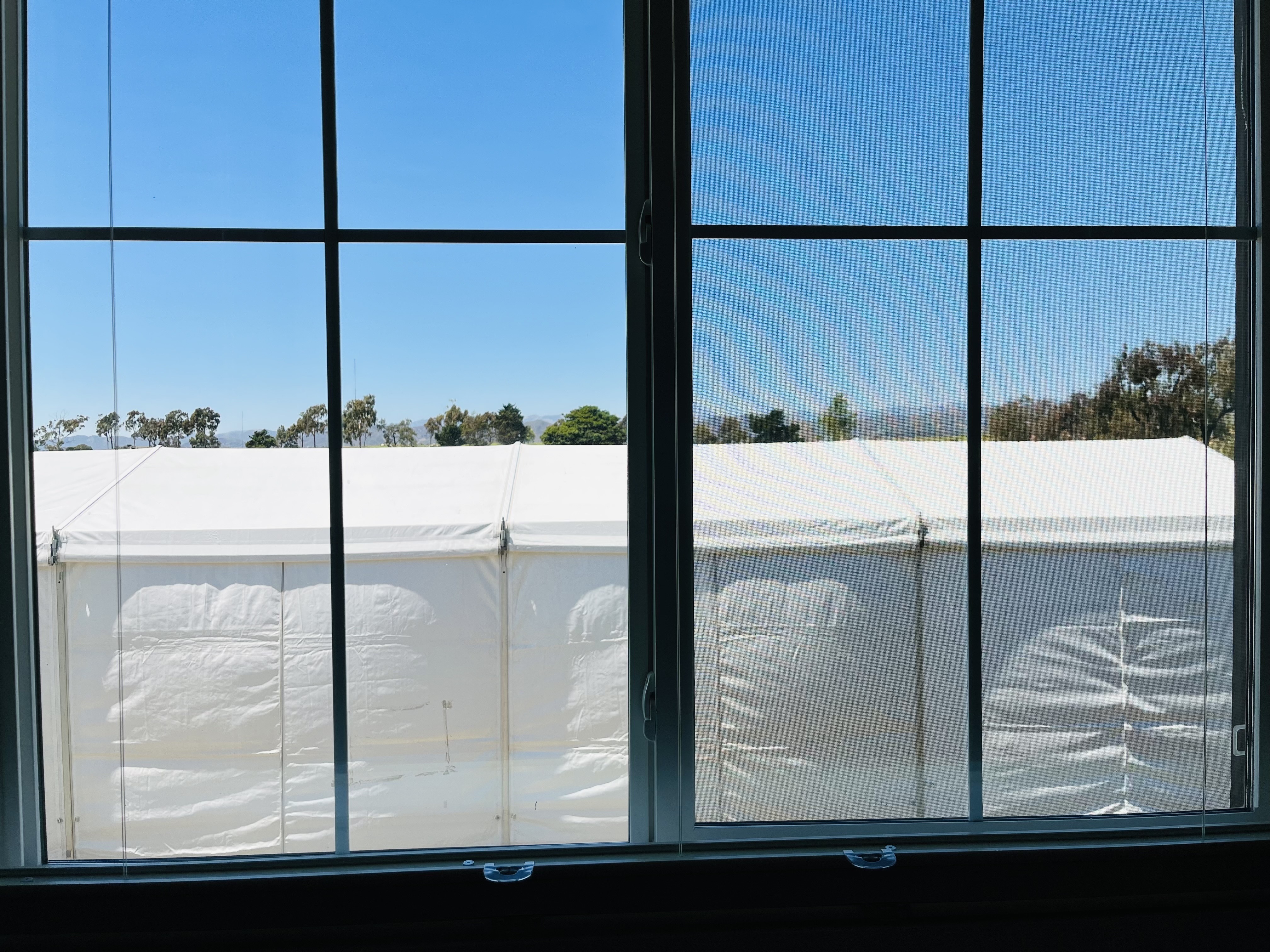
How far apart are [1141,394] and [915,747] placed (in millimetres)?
745

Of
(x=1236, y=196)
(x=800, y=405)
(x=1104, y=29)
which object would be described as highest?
(x=1104, y=29)

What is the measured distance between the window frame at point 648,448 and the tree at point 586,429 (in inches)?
1.1

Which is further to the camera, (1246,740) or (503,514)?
(1246,740)

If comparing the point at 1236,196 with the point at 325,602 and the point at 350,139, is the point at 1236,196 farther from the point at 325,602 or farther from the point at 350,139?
the point at 325,602

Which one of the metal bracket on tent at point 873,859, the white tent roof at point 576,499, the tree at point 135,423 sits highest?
the tree at point 135,423

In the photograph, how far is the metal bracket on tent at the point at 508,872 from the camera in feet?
4.63

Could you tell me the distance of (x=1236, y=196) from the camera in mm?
1517

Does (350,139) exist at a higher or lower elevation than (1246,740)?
higher

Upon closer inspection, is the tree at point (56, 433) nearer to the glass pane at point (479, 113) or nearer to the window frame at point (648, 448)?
the window frame at point (648, 448)

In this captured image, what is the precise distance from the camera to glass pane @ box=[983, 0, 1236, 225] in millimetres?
1481

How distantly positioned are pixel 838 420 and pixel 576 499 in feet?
1.55

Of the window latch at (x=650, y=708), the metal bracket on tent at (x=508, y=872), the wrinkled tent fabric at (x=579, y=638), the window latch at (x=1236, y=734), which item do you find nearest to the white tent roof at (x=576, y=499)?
the wrinkled tent fabric at (x=579, y=638)

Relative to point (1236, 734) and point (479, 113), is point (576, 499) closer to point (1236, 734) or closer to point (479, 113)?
point (479, 113)

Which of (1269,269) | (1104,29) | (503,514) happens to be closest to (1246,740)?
(1269,269)
